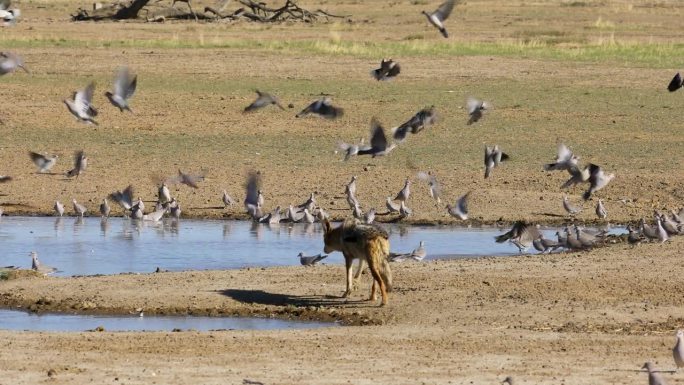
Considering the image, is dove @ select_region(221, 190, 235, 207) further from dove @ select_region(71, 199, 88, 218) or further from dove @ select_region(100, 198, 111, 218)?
dove @ select_region(71, 199, 88, 218)

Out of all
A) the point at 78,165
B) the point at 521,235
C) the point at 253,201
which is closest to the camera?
the point at 521,235

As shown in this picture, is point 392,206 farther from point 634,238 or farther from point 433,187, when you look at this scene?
point 634,238

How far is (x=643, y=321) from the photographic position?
11.6 m

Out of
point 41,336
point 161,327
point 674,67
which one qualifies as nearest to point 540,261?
point 161,327

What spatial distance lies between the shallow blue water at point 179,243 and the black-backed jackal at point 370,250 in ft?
7.59

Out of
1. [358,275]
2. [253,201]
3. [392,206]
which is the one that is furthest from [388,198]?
[358,275]

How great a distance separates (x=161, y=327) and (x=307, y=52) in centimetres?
2427

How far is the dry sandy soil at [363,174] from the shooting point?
10.2m

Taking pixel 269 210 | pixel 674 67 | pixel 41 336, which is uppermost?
pixel 674 67

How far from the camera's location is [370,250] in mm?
12305

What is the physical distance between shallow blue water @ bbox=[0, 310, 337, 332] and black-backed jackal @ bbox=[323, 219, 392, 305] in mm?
668

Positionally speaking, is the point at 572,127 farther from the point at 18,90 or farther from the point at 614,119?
the point at 18,90

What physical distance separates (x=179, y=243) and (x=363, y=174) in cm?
490

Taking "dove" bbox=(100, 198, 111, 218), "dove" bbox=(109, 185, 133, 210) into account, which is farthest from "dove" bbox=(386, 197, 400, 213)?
"dove" bbox=(100, 198, 111, 218)
